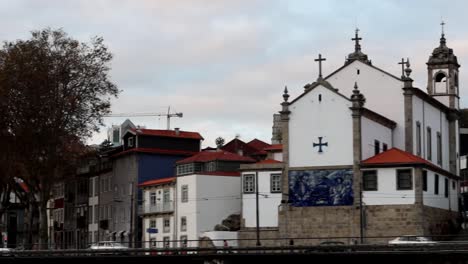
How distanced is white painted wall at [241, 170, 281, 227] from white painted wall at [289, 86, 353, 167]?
332 centimetres

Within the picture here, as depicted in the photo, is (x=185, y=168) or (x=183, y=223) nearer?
(x=183, y=223)

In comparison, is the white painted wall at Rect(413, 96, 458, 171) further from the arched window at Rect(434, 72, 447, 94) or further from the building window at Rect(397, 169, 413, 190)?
the building window at Rect(397, 169, 413, 190)

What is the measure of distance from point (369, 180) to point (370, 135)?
5243 millimetres

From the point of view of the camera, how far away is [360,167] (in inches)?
3649

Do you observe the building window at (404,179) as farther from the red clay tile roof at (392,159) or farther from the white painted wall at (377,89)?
the white painted wall at (377,89)

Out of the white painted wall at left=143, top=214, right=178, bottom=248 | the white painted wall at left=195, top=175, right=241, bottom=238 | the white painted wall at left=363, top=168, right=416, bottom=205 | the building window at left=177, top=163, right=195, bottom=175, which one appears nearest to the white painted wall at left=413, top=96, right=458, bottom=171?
the white painted wall at left=363, top=168, right=416, bottom=205

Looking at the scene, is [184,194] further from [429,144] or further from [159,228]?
[429,144]

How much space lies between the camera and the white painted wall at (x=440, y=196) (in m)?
94.1

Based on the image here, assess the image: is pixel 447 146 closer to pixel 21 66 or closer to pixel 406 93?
pixel 406 93

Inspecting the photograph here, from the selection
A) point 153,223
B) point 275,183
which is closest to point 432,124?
point 275,183

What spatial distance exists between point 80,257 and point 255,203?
37136mm

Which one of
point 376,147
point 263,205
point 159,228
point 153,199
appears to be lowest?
point 159,228

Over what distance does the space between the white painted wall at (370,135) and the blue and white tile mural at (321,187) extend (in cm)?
274

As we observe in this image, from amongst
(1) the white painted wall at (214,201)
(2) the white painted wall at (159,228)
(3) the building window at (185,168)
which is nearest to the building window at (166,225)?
(2) the white painted wall at (159,228)
